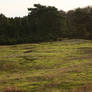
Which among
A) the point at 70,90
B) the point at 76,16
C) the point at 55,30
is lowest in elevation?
the point at 70,90

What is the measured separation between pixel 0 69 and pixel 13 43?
63.7 ft

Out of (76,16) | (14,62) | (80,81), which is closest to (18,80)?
(80,81)

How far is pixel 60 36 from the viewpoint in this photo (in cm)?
4031

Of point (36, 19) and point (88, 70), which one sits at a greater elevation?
point (36, 19)

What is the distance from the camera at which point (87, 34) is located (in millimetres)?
39594

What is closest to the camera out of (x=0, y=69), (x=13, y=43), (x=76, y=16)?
(x=0, y=69)

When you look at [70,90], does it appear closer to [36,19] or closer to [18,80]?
[18,80]

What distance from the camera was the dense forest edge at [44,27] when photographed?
36.9m

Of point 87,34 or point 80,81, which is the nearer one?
point 80,81

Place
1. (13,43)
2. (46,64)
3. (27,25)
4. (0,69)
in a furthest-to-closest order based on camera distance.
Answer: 1. (27,25)
2. (13,43)
3. (46,64)
4. (0,69)

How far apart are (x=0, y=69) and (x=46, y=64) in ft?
11.7

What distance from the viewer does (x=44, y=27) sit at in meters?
39.6

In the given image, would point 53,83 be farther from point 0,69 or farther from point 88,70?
point 0,69

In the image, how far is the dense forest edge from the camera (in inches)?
1454
